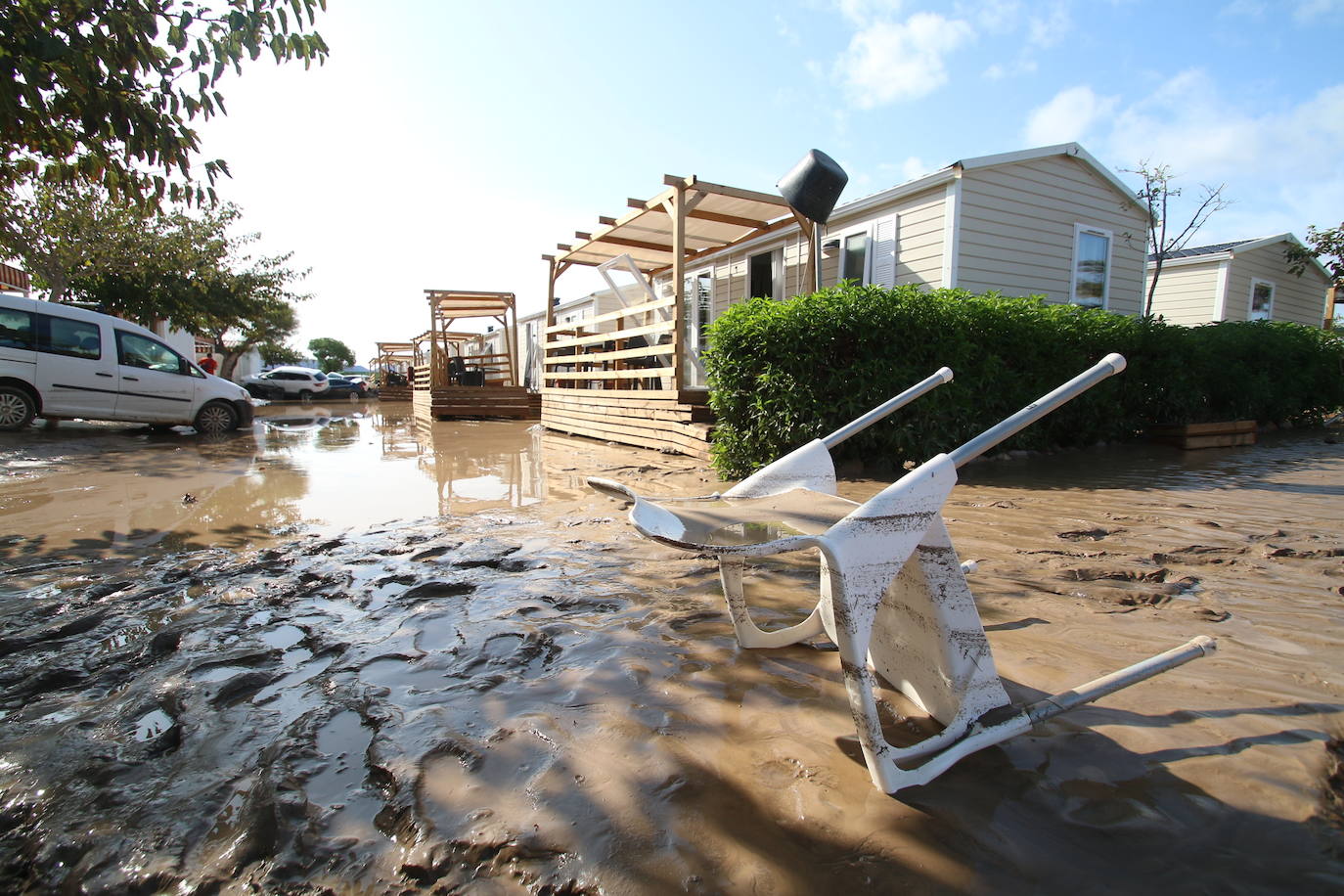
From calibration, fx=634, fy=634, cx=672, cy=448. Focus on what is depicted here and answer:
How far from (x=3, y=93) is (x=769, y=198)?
24.0 feet

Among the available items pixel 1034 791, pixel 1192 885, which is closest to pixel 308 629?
pixel 1034 791

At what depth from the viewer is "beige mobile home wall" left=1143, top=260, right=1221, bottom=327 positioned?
15.2 meters

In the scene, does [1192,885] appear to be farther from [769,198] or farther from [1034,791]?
[769,198]

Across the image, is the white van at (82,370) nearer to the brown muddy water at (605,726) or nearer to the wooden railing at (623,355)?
the wooden railing at (623,355)

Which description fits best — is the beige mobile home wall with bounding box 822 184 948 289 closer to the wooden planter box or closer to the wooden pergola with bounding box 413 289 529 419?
the wooden planter box

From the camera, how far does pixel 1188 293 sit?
15.6 m

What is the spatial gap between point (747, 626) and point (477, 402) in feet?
50.1

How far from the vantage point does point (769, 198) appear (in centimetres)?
858

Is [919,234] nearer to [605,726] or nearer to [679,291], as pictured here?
[679,291]

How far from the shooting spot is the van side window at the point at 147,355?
9414 millimetres

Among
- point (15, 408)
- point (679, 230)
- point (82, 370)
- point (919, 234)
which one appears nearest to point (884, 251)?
point (919, 234)

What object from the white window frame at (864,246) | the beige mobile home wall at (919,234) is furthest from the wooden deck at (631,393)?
the beige mobile home wall at (919,234)

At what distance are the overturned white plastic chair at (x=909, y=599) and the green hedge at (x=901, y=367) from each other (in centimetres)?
391

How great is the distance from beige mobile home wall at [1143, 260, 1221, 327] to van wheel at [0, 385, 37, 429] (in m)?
21.8
